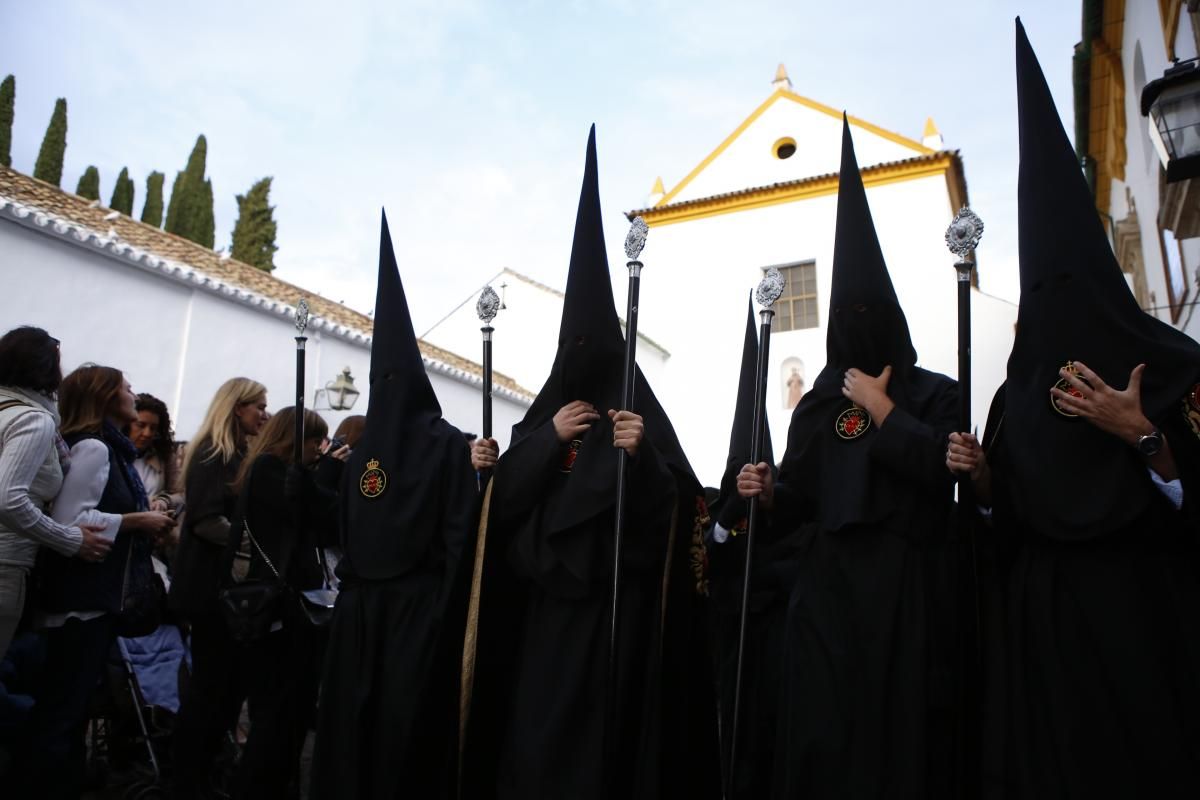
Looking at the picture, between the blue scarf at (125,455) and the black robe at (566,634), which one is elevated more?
the blue scarf at (125,455)

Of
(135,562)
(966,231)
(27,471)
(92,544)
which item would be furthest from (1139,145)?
(27,471)

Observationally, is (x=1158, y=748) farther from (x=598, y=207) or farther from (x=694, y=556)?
(x=598, y=207)

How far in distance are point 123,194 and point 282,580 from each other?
136ft

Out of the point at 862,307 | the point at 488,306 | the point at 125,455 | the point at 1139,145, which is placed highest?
the point at 1139,145

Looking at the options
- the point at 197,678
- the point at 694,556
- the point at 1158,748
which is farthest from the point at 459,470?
the point at 1158,748

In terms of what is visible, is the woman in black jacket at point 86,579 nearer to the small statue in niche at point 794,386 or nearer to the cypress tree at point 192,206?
the small statue in niche at point 794,386

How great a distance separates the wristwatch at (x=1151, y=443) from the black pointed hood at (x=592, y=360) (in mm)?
1727

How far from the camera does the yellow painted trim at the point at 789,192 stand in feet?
61.1

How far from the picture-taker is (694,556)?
3.59m

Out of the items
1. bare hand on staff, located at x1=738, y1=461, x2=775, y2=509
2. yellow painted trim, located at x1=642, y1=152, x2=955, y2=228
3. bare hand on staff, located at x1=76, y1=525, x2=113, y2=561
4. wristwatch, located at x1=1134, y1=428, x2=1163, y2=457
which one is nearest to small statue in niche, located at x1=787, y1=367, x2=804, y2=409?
yellow painted trim, located at x1=642, y1=152, x2=955, y2=228

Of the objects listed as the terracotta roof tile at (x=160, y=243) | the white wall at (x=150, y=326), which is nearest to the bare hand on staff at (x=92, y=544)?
the white wall at (x=150, y=326)

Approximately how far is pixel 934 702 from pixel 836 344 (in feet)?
4.45

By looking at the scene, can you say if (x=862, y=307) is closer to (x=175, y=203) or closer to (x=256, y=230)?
(x=256, y=230)

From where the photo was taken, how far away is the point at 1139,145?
10.8m
